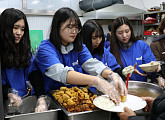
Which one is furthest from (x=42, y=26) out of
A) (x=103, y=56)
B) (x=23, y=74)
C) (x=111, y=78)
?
(x=111, y=78)

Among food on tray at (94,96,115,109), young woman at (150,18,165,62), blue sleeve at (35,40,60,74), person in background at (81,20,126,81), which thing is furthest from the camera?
young woman at (150,18,165,62)

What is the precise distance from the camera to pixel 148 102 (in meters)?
1.20


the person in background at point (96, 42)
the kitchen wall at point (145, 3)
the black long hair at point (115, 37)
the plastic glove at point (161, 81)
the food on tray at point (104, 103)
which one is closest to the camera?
the food on tray at point (104, 103)

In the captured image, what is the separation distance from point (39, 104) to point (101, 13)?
135 inches

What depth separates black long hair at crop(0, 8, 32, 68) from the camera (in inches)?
54.0

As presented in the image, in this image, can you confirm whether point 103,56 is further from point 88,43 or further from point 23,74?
point 23,74

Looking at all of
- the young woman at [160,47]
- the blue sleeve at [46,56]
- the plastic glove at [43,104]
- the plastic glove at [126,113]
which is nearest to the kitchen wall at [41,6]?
the young woman at [160,47]

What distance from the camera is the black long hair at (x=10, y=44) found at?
1.37 metres

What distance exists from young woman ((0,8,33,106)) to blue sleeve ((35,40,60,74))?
0.53 feet

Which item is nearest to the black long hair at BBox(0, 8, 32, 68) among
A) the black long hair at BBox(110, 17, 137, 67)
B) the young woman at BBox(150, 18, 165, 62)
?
the black long hair at BBox(110, 17, 137, 67)

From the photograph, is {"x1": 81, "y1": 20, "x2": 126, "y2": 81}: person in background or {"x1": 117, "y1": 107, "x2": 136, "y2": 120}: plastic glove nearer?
{"x1": 117, "y1": 107, "x2": 136, "y2": 120}: plastic glove

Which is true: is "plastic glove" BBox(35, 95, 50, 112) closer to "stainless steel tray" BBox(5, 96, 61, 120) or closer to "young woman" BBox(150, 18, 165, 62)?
"stainless steel tray" BBox(5, 96, 61, 120)

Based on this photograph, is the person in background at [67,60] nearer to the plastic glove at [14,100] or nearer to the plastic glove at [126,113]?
the plastic glove at [126,113]

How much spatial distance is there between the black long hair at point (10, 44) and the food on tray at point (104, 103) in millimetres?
739
